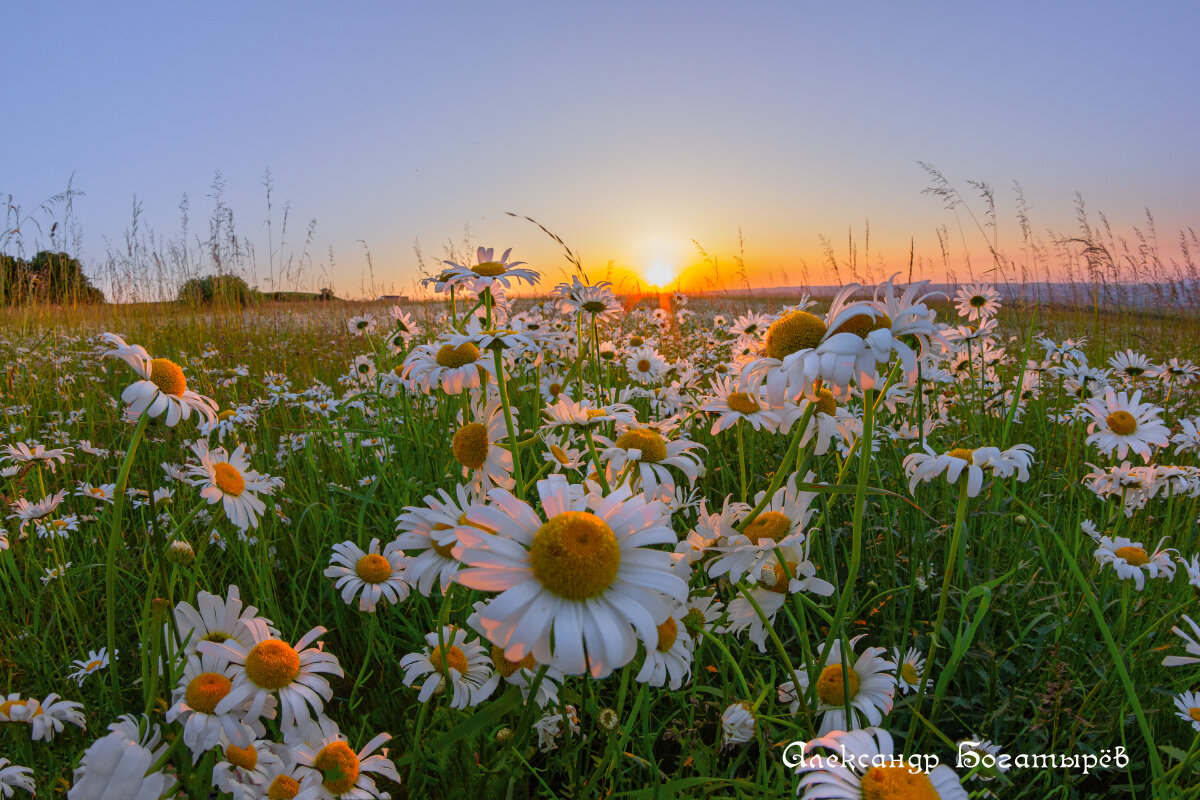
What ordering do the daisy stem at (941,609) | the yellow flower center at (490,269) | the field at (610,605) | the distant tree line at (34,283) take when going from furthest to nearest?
the distant tree line at (34,283), the yellow flower center at (490,269), the daisy stem at (941,609), the field at (610,605)

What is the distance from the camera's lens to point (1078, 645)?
1.98m

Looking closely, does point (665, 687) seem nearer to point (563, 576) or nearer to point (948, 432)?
point (563, 576)

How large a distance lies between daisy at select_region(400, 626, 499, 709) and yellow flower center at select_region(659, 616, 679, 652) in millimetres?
352

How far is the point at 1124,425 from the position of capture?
2.53m

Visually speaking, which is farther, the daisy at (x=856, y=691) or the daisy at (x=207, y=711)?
the daisy at (x=856, y=691)

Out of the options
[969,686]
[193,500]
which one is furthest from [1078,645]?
[193,500]

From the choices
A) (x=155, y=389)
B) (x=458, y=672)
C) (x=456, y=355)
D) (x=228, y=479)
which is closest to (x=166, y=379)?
(x=155, y=389)

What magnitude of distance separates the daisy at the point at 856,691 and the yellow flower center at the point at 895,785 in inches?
16.3

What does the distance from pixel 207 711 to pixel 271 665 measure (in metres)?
0.11

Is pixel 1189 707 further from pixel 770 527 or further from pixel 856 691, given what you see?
pixel 770 527

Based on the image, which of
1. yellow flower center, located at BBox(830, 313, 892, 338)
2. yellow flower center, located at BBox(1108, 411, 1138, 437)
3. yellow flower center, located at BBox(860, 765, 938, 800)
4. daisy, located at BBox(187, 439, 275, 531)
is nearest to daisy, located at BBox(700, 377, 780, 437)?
yellow flower center, located at BBox(830, 313, 892, 338)

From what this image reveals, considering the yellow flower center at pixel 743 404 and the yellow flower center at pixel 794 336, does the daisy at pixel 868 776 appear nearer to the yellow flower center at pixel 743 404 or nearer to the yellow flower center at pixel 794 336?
the yellow flower center at pixel 794 336

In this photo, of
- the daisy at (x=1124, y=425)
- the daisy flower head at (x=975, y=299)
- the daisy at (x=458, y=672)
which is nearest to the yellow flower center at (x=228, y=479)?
the daisy at (x=458, y=672)

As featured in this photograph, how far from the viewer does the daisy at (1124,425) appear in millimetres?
2449
